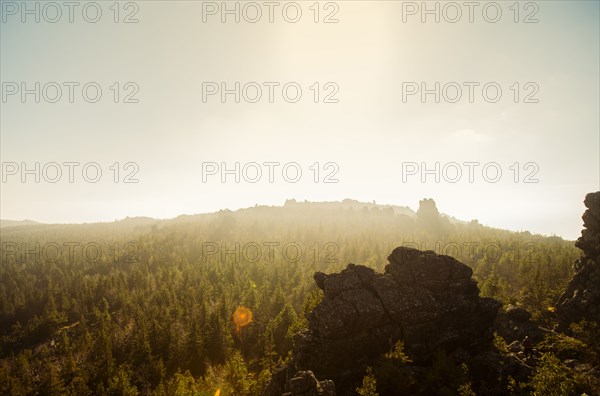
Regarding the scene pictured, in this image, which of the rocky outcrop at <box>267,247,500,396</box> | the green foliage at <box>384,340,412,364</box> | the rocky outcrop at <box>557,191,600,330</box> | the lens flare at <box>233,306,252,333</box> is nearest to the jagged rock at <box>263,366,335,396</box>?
the rocky outcrop at <box>267,247,500,396</box>

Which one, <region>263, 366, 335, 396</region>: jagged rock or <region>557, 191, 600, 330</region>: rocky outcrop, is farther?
<region>557, 191, 600, 330</region>: rocky outcrop

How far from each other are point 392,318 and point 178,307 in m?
42.1

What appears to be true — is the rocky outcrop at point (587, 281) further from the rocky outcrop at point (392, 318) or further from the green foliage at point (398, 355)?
the green foliage at point (398, 355)

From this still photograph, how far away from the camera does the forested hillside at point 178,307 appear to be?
38.8 metres

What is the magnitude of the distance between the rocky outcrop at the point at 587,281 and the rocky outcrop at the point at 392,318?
1488 centimetres

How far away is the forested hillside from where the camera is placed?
3881 cm

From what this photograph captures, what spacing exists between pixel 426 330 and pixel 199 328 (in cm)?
3547

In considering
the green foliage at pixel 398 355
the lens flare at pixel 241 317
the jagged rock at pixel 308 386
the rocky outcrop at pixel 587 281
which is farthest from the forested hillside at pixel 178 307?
the green foliage at pixel 398 355

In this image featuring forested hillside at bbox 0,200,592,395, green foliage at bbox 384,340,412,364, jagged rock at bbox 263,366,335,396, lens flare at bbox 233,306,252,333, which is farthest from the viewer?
lens flare at bbox 233,306,252,333

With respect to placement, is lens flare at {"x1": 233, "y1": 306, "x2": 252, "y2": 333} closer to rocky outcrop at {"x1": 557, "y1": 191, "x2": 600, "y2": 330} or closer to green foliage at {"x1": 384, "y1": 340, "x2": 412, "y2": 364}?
green foliage at {"x1": 384, "y1": 340, "x2": 412, "y2": 364}

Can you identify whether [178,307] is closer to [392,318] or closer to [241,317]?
[241,317]

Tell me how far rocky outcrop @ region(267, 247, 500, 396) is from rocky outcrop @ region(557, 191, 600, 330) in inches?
586

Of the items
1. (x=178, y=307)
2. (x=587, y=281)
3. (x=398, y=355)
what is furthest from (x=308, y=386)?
(x=178, y=307)

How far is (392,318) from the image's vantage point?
27266mm
